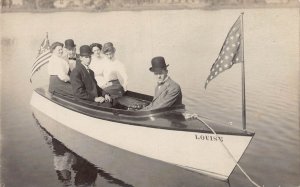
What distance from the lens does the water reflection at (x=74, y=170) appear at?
4.29 m

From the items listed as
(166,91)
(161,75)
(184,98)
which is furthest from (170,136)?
(184,98)

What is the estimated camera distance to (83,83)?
5.37 metres

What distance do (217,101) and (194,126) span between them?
2679 millimetres

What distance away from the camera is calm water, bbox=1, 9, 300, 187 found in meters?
4.46

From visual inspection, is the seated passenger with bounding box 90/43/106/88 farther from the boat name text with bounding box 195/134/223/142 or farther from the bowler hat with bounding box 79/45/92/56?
the boat name text with bounding box 195/134/223/142

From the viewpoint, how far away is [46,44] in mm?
6738

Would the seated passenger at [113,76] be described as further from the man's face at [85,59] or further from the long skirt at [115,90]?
the man's face at [85,59]

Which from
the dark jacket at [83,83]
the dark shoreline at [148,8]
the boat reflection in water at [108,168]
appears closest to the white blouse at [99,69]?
the dark jacket at [83,83]

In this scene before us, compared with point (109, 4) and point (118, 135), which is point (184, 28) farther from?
point (118, 135)

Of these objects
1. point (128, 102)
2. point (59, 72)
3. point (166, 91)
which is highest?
point (59, 72)

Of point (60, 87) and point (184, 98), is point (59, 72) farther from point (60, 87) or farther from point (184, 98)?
point (184, 98)

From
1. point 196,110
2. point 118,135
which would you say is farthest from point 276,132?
point 118,135

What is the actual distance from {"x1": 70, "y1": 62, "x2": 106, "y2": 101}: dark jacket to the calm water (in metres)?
0.69

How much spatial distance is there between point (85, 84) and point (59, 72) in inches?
32.7
